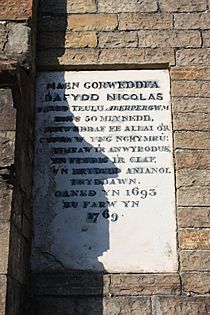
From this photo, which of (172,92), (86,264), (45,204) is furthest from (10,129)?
(172,92)

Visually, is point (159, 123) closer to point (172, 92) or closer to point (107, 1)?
point (172, 92)

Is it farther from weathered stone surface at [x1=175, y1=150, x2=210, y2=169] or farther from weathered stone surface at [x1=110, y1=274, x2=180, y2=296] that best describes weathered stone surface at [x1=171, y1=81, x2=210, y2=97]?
weathered stone surface at [x1=110, y1=274, x2=180, y2=296]

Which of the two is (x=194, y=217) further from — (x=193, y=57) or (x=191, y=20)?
(x=191, y=20)

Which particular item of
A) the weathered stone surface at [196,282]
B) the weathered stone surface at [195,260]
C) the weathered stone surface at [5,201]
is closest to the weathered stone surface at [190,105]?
the weathered stone surface at [195,260]

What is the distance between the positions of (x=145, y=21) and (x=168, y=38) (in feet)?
0.76

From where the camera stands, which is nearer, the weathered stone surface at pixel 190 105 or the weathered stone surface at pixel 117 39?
the weathered stone surface at pixel 190 105

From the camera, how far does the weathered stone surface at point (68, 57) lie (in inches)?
192

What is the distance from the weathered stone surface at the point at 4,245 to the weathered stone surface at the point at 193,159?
4.76 ft

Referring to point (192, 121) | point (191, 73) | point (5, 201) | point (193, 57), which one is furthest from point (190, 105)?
point (5, 201)

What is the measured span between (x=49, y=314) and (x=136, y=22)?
91.3 inches

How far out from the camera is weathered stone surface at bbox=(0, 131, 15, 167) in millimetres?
3855

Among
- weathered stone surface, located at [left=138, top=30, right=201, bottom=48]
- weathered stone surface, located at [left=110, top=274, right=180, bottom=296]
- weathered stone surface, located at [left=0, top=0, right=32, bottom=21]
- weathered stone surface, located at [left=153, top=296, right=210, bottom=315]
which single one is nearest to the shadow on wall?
weathered stone surface, located at [left=110, top=274, right=180, bottom=296]

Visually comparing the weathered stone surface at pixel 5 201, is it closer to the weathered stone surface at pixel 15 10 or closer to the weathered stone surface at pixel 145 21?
the weathered stone surface at pixel 15 10

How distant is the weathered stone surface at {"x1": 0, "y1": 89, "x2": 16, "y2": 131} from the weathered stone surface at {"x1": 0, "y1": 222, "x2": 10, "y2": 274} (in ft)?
2.04
